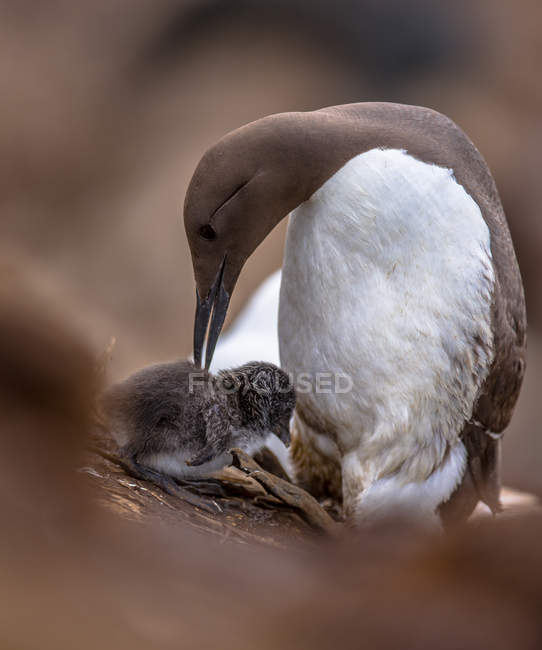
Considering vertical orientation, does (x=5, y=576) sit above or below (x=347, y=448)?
above

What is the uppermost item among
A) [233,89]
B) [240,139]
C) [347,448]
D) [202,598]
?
[233,89]

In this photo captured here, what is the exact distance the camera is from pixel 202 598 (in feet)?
1.36

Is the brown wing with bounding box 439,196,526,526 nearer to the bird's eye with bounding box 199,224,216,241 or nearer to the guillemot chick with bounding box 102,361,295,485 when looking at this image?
the guillemot chick with bounding box 102,361,295,485

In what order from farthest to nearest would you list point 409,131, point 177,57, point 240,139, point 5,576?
point 177,57 < point 409,131 < point 240,139 < point 5,576

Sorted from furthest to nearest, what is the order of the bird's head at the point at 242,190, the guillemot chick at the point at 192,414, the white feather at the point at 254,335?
the white feather at the point at 254,335
the guillemot chick at the point at 192,414
the bird's head at the point at 242,190

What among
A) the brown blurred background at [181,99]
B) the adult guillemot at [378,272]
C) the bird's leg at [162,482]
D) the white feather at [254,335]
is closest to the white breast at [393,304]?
the adult guillemot at [378,272]

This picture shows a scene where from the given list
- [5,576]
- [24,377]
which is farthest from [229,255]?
[5,576]

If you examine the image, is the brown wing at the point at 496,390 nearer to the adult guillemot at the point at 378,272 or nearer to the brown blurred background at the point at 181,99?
the adult guillemot at the point at 378,272

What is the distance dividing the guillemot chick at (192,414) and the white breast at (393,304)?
0.46ft

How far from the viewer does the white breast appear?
1.16m

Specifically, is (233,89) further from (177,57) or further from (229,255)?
(229,255)

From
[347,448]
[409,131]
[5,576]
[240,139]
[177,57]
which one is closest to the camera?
[5,576]

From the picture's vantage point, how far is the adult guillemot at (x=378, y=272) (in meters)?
1.12

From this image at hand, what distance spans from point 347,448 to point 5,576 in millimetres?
948
